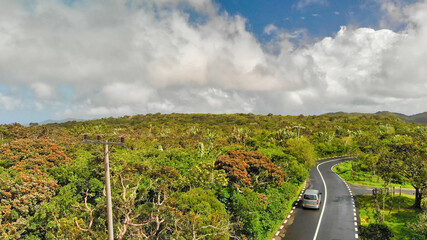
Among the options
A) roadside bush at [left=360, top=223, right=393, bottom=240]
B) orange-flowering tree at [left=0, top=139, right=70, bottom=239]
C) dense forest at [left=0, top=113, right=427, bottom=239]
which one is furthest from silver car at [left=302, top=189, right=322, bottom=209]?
orange-flowering tree at [left=0, top=139, right=70, bottom=239]

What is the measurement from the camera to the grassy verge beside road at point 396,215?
68.8 ft

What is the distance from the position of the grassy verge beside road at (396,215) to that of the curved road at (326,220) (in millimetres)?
1100

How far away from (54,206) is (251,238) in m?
14.6

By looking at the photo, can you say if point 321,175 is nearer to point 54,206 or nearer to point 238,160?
point 238,160

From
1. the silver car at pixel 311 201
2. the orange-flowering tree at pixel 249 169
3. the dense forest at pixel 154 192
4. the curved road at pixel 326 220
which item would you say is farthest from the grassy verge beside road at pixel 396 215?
the orange-flowering tree at pixel 249 169

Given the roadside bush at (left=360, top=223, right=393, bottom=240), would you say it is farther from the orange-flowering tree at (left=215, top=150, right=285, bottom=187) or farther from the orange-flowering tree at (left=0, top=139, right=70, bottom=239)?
Answer: the orange-flowering tree at (left=0, top=139, right=70, bottom=239)

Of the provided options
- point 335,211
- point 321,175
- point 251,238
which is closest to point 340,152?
point 321,175

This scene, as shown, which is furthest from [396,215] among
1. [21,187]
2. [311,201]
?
[21,187]

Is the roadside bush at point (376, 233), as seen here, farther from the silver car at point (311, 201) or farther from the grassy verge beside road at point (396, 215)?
the silver car at point (311, 201)

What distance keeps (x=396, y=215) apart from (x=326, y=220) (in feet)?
24.7

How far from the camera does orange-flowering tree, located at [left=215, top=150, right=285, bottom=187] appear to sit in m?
23.4

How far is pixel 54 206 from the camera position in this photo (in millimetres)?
17953

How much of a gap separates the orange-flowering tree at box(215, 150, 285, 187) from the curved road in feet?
14.0

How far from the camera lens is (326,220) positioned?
2475 centimetres
